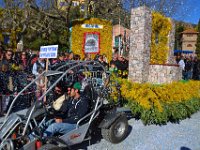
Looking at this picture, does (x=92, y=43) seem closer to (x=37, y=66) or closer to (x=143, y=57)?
(x=143, y=57)

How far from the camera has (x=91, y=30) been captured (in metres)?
16.4

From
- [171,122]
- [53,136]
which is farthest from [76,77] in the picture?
[171,122]

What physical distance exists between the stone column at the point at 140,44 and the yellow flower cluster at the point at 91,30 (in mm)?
5968

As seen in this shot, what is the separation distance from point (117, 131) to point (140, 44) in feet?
15.5

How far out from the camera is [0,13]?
91.4 feet

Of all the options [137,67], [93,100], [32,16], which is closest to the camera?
[93,100]

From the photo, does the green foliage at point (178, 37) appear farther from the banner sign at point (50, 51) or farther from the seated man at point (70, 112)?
the seated man at point (70, 112)

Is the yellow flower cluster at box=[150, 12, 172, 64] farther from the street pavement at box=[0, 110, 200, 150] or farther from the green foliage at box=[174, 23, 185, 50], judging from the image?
the green foliage at box=[174, 23, 185, 50]

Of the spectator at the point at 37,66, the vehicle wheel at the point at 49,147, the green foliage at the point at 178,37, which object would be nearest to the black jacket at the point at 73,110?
the vehicle wheel at the point at 49,147

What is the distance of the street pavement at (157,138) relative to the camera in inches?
241

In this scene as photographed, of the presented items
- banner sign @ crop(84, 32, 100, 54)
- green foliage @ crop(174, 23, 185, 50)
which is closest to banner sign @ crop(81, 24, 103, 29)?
banner sign @ crop(84, 32, 100, 54)

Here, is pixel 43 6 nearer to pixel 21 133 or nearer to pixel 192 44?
pixel 21 133

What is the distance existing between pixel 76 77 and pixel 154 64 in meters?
4.61

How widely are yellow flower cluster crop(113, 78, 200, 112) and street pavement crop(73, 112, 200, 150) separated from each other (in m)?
0.57
